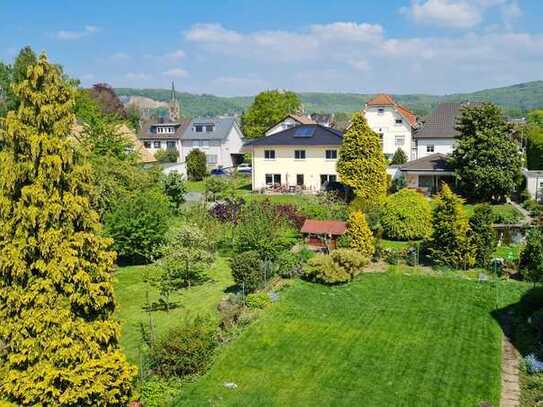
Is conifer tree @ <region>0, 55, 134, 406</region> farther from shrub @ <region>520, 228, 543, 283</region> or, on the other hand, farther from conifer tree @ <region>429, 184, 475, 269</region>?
shrub @ <region>520, 228, 543, 283</region>

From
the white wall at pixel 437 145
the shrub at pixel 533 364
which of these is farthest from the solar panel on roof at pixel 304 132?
the shrub at pixel 533 364

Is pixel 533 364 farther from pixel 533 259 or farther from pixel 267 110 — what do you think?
pixel 267 110

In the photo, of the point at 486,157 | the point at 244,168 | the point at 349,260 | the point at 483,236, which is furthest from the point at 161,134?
the point at 483,236

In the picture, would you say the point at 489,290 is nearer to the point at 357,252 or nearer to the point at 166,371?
the point at 357,252

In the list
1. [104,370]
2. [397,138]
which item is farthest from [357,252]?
[397,138]

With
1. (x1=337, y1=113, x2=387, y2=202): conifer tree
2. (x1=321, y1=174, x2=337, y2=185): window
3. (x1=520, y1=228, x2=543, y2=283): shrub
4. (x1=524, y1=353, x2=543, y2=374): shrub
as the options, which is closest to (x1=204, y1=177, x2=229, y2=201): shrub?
(x1=321, y1=174, x2=337, y2=185): window

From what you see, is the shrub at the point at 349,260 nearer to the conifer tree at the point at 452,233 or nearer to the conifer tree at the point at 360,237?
the conifer tree at the point at 360,237

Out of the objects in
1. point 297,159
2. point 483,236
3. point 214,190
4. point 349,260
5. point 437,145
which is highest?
point 437,145
